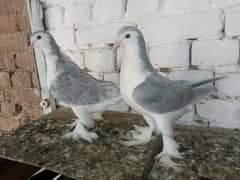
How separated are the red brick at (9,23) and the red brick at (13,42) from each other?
0.02 meters

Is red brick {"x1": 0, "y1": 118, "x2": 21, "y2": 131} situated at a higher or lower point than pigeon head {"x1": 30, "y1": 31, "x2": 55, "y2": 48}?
lower

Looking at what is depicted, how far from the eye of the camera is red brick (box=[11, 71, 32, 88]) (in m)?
1.21

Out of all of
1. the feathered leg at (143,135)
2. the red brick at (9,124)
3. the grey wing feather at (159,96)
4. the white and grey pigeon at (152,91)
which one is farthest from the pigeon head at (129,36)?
the red brick at (9,124)

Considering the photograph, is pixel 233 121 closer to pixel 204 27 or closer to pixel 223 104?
pixel 223 104

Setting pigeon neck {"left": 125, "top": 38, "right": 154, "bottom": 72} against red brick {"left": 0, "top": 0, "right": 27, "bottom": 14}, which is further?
red brick {"left": 0, "top": 0, "right": 27, "bottom": 14}

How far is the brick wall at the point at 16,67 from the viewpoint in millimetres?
1151

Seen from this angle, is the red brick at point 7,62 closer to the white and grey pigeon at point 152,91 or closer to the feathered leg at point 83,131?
the feathered leg at point 83,131

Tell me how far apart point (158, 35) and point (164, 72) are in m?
0.13

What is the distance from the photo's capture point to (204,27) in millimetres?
772

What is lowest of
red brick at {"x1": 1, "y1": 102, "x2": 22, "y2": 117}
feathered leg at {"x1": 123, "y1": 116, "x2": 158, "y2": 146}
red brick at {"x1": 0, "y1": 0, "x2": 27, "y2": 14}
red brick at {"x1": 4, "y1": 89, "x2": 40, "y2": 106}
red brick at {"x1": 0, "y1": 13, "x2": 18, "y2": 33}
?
red brick at {"x1": 1, "y1": 102, "x2": 22, "y2": 117}

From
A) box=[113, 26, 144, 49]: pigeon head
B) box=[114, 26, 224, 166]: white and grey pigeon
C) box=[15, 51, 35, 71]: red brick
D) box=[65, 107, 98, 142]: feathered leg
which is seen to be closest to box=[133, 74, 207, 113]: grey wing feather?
box=[114, 26, 224, 166]: white and grey pigeon

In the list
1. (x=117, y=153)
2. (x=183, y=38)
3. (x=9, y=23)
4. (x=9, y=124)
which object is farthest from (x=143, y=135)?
(x=9, y=124)

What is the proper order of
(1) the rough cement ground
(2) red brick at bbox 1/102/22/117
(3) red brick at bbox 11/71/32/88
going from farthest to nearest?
(2) red brick at bbox 1/102/22/117 < (3) red brick at bbox 11/71/32/88 < (1) the rough cement ground

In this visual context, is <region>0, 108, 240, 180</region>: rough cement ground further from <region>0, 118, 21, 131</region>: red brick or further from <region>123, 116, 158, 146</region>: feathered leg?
<region>0, 118, 21, 131</region>: red brick
